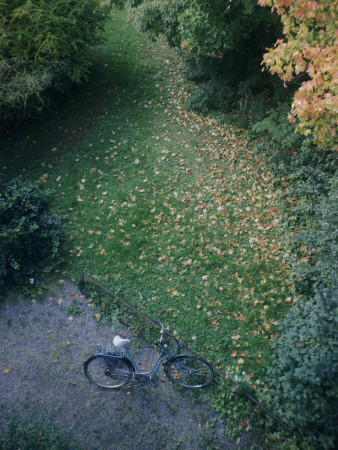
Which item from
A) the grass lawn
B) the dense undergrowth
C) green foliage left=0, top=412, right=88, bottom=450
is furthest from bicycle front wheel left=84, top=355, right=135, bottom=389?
the grass lawn

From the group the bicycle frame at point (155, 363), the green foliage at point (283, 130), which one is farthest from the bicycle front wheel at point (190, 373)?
the green foliage at point (283, 130)

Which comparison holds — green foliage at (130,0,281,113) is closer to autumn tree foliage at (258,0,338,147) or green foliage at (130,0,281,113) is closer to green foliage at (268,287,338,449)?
autumn tree foliage at (258,0,338,147)

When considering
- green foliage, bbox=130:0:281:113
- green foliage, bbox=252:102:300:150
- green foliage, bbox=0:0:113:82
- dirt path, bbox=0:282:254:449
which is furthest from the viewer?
green foliage, bbox=0:0:113:82

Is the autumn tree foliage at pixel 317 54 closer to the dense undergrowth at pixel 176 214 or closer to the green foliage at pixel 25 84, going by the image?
the dense undergrowth at pixel 176 214

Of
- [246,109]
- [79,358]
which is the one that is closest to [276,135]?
[246,109]

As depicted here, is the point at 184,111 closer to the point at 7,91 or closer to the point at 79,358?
the point at 7,91

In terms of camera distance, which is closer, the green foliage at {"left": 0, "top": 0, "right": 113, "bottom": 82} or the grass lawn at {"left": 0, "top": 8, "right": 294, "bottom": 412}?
the grass lawn at {"left": 0, "top": 8, "right": 294, "bottom": 412}
